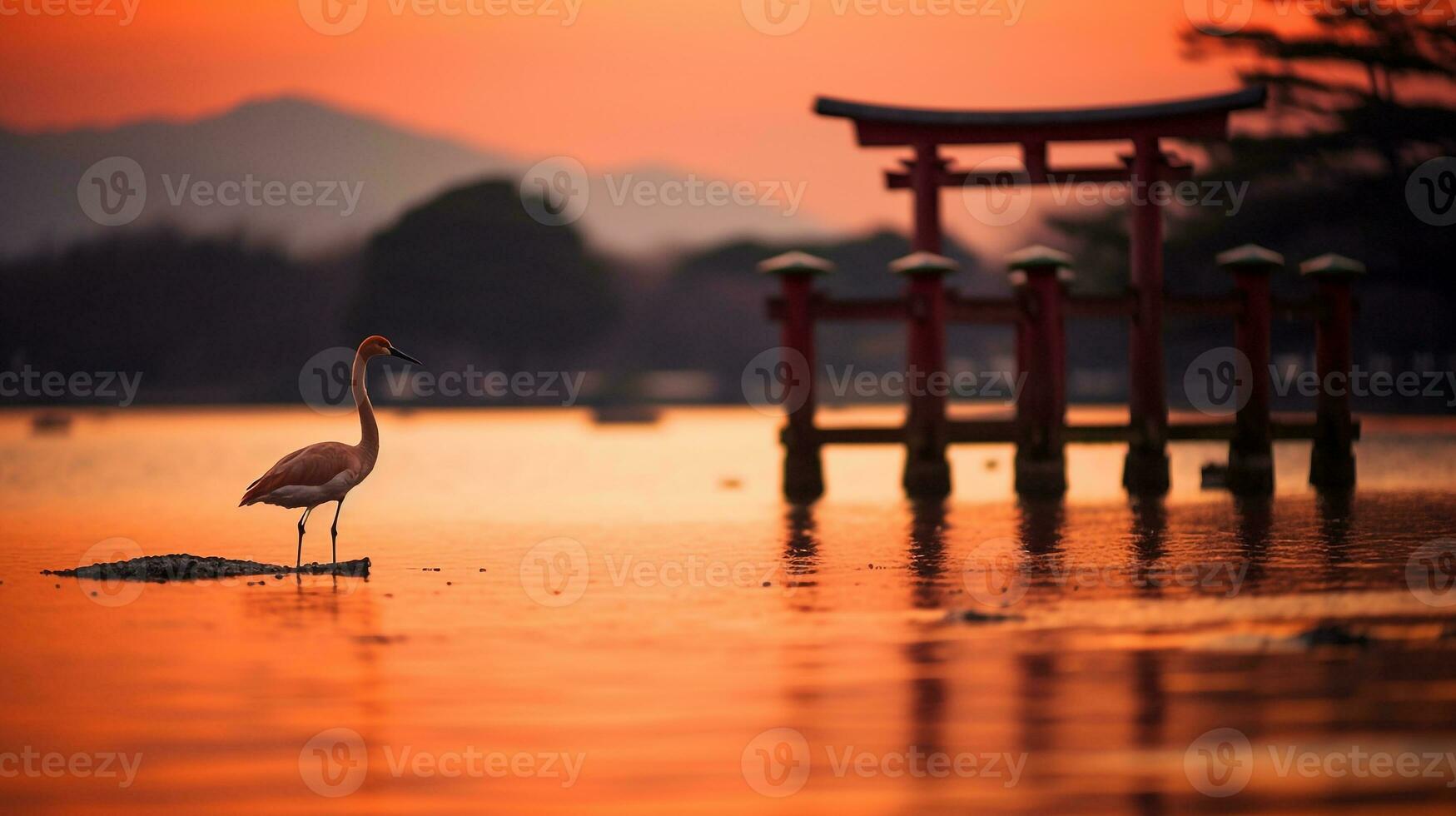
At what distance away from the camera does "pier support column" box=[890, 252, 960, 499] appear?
65.1 feet

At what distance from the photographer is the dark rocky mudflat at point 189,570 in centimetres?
1265

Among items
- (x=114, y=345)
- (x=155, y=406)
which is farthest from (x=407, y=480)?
(x=114, y=345)

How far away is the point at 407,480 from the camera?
2852cm

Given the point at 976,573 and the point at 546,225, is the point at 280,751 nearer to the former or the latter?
the point at 976,573

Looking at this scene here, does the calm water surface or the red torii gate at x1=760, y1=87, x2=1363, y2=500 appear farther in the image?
the red torii gate at x1=760, y1=87, x2=1363, y2=500
